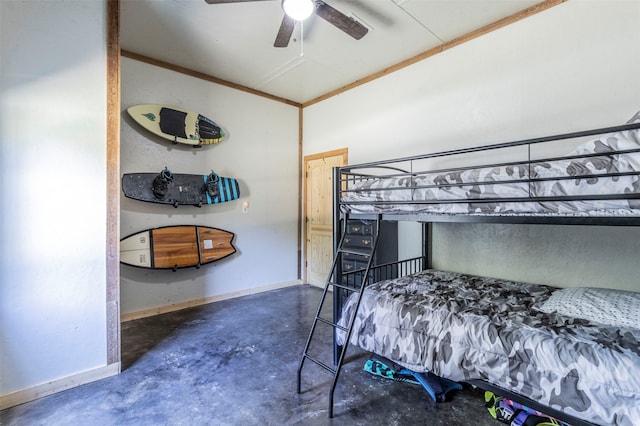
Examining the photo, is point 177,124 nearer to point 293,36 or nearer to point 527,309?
point 293,36

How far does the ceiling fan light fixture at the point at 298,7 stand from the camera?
2.03m

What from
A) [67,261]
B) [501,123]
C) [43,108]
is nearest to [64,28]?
[43,108]

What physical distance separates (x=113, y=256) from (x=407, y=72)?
3598 millimetres

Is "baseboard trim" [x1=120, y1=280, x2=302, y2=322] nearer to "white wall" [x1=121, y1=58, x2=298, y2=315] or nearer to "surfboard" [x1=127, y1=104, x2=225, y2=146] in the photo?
"white wall" [x1=121, y1=58, x2=298, y2=315]

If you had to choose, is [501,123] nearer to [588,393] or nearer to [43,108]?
[588,393]

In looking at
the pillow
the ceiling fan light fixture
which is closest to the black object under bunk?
the pillow

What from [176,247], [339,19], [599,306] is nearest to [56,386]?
[176,247]

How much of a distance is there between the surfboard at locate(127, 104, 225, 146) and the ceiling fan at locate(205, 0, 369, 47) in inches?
69.4

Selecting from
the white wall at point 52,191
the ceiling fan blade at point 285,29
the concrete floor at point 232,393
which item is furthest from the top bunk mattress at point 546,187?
the white wall at point 52,191

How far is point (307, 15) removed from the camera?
2117 mm

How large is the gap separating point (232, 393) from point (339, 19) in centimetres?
292

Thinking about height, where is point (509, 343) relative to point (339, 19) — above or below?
below

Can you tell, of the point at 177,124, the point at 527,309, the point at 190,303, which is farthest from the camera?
the point at 190,303

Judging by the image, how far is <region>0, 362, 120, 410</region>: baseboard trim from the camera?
1.93 metres
